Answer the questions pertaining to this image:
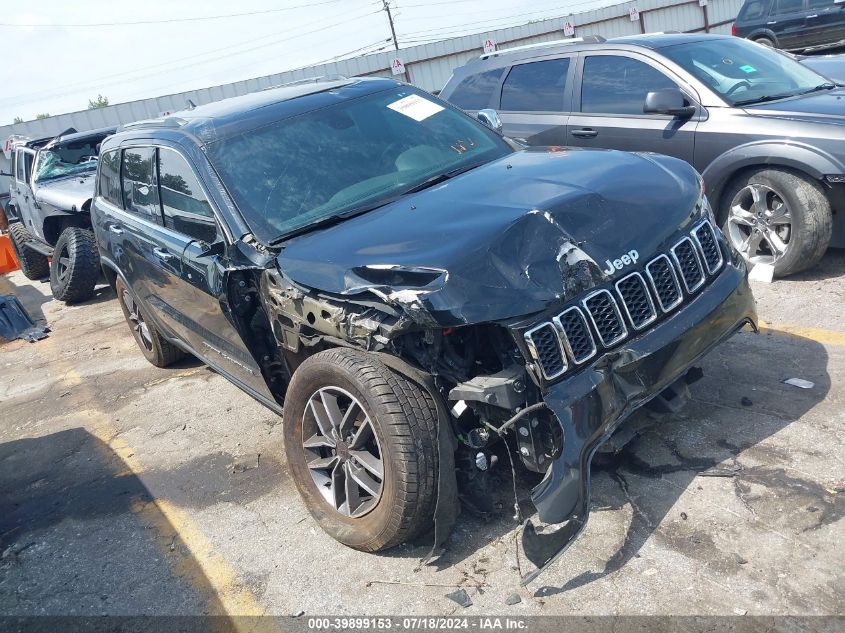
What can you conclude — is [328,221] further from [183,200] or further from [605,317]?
[605,317]

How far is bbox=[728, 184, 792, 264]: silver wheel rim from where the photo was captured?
17.8 ft

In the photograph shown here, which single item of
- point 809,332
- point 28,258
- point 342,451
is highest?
point 342,451

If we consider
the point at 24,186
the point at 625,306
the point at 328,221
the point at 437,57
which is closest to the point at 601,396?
the point at 625,306

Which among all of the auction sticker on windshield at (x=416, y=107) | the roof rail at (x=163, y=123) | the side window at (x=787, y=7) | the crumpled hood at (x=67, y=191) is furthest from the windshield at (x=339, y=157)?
the side window at (x=787, y=7)

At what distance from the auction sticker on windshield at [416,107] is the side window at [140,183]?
156 centimetres

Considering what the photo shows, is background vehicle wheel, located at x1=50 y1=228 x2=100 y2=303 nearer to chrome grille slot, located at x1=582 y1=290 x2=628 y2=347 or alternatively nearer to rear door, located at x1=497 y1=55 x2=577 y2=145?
rear door, located at x1=497 y1=55 x2=577 y2=145

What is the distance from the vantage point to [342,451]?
333cm

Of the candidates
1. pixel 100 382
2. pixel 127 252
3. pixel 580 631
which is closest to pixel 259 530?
pixel 580 631

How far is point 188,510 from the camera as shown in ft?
13.3

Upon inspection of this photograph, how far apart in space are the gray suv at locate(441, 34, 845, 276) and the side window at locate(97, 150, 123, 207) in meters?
3.08

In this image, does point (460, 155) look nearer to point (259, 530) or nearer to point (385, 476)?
point (385, 476)

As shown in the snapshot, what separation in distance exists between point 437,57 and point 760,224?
18.8 meters

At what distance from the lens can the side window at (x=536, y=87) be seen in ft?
22.2

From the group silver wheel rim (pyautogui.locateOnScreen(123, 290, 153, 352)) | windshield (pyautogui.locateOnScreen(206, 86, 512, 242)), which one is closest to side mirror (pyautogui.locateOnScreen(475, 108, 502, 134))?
windshield (pyautogui.locateOnScreen(206, 86, 512, 242))
